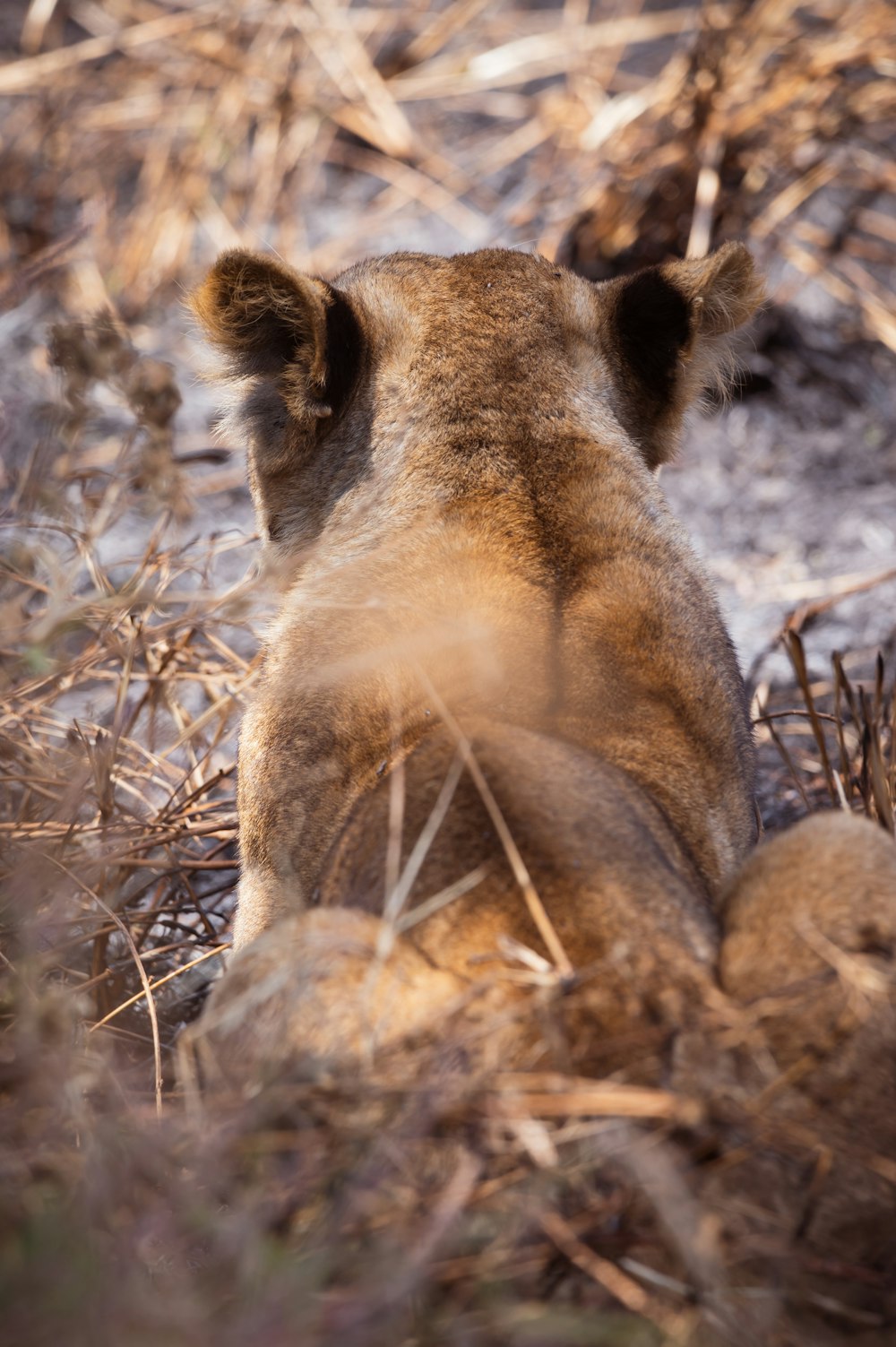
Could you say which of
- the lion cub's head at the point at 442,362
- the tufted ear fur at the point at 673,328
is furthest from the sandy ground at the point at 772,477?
the lion cub's head at the point at 442,362

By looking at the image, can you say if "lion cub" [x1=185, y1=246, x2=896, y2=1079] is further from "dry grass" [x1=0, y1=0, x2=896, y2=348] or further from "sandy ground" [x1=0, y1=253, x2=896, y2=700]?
"dry grass" [x1=0, y1=0, x2=896, y2=348]

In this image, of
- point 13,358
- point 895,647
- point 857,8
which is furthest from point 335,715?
point 857,8

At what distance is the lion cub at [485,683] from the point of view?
6.63 ft

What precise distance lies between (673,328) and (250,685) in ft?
5.01

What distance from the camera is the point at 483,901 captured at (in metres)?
2.13

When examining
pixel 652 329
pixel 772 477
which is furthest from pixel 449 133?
pixel 652 329

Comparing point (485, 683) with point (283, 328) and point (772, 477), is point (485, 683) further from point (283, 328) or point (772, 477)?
point (772, 477)

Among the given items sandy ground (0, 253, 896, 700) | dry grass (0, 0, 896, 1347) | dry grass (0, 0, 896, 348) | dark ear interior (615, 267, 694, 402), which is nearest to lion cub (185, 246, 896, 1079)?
dark ear interior (615, 267, 694, 402)

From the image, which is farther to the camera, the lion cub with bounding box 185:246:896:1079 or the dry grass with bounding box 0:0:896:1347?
the lion cub with bounding box 185:246:896:1079

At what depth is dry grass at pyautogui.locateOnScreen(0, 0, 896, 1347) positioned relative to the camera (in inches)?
64.4

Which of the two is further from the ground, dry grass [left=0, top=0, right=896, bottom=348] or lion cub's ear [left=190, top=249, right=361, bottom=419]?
dry grass [left=0, top=0, right=896, bottom=348]

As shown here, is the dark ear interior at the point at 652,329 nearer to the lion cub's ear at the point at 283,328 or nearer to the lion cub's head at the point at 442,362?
the lion cub's head at the point at 442,362

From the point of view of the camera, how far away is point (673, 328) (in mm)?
3461

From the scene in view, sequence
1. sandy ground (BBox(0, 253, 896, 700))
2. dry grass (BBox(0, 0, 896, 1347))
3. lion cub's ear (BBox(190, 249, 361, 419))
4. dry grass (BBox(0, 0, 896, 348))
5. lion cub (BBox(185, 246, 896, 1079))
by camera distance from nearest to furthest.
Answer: dry grass (BBox(0, 0, 896, 1347)) < lion cub (BBox(185, 246, 896, 1079)) < lion cub's ear (BBox(190, 249, 361, 419)) < sandy ground (BBox(0, 253, 896, 700)) < dry grass (BBox(0, 0, 896, 348))
